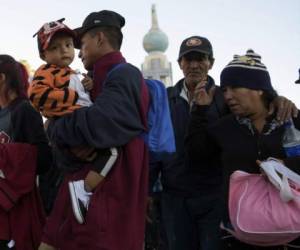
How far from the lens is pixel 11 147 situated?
279cm

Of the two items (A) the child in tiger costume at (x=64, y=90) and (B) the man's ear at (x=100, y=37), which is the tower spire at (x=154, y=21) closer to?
(A) the child in tiger costume at (x=64, y=90)

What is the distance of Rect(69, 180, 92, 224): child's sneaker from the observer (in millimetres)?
2182

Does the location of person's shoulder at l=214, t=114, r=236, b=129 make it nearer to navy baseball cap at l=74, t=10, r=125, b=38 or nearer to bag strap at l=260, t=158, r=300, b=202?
bag strap at l=260, t=158, r=300, b=202

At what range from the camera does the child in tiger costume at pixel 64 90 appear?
2.24 m

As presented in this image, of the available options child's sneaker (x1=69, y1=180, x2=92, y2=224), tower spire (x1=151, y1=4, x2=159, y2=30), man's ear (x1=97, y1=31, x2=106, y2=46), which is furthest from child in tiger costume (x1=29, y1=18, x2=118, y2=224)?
tower spire (x1=151, y1=4, x2=159, y2=30)

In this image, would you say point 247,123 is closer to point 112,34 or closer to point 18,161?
point 112,34

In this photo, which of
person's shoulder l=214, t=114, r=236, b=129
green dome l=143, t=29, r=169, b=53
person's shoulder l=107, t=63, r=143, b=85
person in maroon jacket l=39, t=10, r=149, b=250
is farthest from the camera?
green dome l=143, t=29, r=169, b=53

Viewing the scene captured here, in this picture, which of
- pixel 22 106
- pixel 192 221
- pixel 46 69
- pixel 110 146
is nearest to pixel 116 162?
pixel 110 146

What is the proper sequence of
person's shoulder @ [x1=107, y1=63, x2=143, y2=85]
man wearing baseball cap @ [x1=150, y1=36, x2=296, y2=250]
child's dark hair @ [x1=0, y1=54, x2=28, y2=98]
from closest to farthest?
person's shoulder @ [x1=107, y1=63, x2=143, y2=85]
child's dark hair @ [x1=0, y1=54, x2=28, y2=98]
man wearing baseball cap @ [x1=150, y1=36, x2=296, y2=250]

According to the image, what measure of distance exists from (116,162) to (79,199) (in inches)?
10.2

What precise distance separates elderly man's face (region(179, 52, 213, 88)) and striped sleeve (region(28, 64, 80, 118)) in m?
1.49

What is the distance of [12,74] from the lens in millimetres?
3072

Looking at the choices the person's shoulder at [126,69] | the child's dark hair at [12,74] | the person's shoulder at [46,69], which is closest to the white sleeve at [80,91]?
the person's shoulder at [46,69]

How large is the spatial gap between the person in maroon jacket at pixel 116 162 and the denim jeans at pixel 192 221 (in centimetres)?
113
